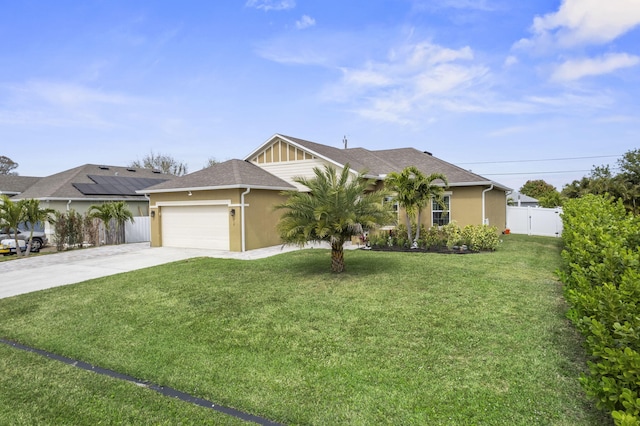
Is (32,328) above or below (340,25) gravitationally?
below

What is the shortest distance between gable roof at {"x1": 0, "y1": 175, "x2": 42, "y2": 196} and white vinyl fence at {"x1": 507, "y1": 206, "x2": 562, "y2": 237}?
109 ft

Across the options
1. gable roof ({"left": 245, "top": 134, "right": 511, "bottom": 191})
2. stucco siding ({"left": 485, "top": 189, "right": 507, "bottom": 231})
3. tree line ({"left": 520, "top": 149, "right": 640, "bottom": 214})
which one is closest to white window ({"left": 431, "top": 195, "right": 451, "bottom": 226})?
gable roof ({"left": 245, "top": 134, "right": 511, "bottom": 191})

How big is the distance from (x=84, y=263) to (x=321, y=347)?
12.0 m

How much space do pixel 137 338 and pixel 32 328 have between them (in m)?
2.39

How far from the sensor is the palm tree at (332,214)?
8.87 m

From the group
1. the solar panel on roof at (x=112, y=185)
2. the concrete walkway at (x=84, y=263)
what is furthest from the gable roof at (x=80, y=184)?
the concrete walkway at (x=84, y=263)

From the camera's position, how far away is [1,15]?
11.2 metres

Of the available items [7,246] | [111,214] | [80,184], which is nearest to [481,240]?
[111,214]

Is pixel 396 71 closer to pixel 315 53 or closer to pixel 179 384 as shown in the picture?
pixel 315 53

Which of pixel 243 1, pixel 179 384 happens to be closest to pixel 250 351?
pixel 179 384

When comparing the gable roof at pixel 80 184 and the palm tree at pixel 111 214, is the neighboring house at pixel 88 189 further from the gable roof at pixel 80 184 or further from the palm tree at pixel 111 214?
the palm tree at pixel 111 214

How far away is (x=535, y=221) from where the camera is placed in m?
21.5

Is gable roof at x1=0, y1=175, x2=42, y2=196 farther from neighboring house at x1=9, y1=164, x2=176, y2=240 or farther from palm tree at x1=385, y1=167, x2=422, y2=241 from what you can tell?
palm tree at x1=385, y1=167, x2=422, y2=241

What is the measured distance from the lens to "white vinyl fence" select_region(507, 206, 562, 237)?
816 inches
